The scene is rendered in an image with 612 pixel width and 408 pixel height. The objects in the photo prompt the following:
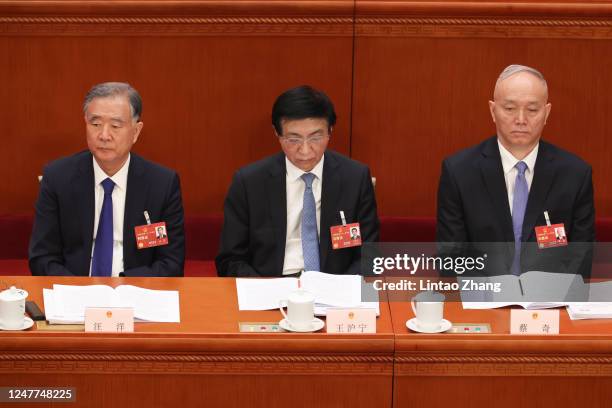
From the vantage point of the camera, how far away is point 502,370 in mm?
2658

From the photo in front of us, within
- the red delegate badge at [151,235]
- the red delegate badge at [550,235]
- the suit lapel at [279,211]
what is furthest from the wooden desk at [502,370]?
the red delegate badge at [151,235]

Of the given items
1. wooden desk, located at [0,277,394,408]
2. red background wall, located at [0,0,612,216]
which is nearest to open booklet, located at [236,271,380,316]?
wooden desk, located at [0,277,394,408]

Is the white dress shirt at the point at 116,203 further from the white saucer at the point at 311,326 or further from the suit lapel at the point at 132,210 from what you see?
the white saucer at the point at 311,326

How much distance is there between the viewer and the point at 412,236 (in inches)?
167

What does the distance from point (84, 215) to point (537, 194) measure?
145cm

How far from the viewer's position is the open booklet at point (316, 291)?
2893mm

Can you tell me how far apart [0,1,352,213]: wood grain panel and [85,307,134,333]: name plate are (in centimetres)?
161

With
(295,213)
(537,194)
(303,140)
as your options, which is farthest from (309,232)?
(537,194)

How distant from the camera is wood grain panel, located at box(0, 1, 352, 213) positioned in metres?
4.08

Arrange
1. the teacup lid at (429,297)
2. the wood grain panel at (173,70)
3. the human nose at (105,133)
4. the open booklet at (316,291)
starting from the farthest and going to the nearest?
1. the wood grain panel at (173,70)
2. the human nose at (105,133)
3. the open booklet at (316,291)
4. the teacup lid at (429,297)

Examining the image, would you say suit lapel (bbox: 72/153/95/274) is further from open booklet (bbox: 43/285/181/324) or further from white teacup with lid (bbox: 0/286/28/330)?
white teacup with lid (bbox: 0/286/28/330)

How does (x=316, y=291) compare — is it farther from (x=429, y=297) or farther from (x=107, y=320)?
(x=107, y=320)

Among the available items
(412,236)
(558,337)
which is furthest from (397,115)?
(558,337)

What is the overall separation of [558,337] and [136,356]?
1012 millimetres
